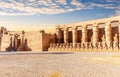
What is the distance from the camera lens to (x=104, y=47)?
3002cm

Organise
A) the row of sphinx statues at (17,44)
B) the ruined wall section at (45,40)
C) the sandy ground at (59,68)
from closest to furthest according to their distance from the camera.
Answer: the sandy ground at (59,68) → the ruined wall section at (45,40) → the row of sphinx statues at (17,44)

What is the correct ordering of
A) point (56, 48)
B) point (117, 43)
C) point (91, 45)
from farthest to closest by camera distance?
point (56, 48) < point (91, 45) < point (117, 43)

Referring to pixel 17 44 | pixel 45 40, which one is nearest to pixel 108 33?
pixel 45 40

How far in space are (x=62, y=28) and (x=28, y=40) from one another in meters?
6.48

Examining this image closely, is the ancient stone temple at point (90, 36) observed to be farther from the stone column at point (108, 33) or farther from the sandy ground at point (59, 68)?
the sandy ground at point (59, 68)

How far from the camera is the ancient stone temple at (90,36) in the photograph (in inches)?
1212

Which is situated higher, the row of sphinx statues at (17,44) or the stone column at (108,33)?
the stone column at (108,33)

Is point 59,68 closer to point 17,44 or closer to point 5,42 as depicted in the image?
point 17,44

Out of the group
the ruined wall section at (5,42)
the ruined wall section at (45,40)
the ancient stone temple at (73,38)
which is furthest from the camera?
the ruined wall section at (5,42)

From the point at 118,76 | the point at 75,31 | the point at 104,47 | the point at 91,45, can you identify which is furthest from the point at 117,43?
the point at 118,76

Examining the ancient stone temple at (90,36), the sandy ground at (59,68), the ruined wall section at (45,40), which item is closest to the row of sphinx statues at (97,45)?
the ancient stone temple at (90,36)

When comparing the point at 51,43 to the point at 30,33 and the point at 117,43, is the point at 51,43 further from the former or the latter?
the point at 117,43

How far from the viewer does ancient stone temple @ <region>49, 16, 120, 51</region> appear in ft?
101

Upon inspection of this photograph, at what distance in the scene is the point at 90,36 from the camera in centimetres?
3691
